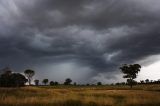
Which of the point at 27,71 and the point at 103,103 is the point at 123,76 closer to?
the point at 27,71

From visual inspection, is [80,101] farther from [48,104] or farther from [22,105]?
[22,105]

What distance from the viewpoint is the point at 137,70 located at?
398 ft

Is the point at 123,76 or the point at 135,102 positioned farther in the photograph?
the point at 123,76

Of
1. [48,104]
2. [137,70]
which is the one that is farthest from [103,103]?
[137,70]

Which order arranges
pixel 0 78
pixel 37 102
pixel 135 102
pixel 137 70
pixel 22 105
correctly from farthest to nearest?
pixel 137 70
pixel 0 78
pixel 135 102
pixel 37 102
pixel 22 105

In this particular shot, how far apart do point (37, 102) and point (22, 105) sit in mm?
1753

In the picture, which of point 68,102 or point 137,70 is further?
point 137,70

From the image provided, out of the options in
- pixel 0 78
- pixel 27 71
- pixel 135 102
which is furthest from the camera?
pixel 27 71

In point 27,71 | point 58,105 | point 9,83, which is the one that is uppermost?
point 27,71

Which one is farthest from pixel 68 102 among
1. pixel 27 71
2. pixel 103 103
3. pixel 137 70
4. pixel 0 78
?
pixel 27 71

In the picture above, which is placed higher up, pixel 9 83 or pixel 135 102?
pixel 9 83

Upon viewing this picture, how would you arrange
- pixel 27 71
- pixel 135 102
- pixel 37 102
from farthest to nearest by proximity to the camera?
pixel 27 71 < pixel 135 102 < pixel 37 102

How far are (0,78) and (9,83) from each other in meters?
4.87

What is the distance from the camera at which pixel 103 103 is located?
22.8m
